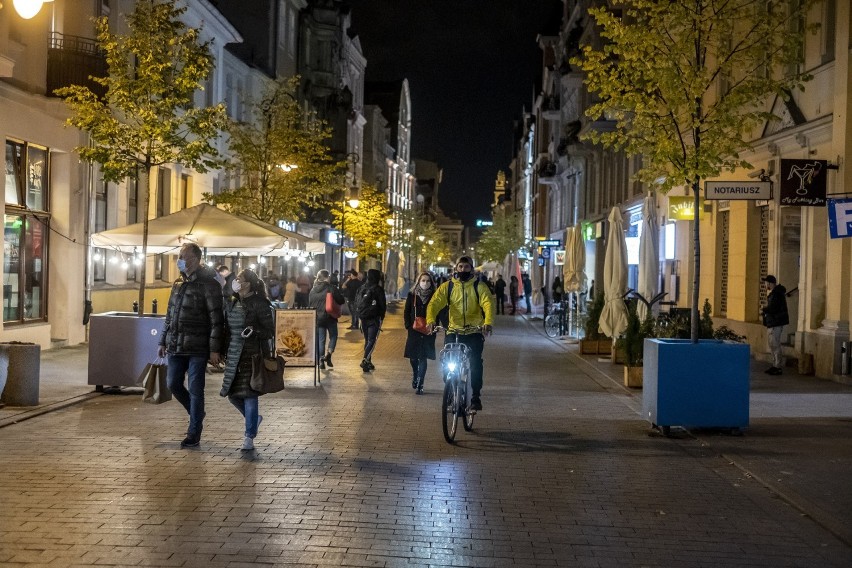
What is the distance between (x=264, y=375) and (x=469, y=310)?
269 cm

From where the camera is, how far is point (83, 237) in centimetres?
2239

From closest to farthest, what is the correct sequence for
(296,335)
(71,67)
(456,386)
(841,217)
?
(456,386) < (841,217) < (296,335) < (71,67)

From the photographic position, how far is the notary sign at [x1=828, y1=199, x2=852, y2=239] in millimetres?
12602

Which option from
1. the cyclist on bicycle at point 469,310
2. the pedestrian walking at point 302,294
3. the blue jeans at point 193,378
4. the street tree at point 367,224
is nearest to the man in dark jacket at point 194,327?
the blue jeans at point 193,378

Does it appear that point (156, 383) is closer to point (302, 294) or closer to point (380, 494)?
point (380, 494)

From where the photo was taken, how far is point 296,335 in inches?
672

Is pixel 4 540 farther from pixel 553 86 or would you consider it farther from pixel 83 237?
pixel 553 86

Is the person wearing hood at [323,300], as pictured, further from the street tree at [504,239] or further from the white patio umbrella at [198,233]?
the street tree at [504,239]

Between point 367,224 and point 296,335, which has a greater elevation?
point 367,224

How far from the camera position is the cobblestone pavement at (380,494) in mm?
6656

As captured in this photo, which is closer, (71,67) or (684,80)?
(684,80)

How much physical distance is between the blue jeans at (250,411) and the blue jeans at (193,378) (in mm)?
379

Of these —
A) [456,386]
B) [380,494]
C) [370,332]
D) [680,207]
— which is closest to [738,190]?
[370,332]

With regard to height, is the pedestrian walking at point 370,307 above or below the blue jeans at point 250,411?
above
